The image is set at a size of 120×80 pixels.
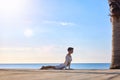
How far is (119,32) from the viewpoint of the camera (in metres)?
19.1

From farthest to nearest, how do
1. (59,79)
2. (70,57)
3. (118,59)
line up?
1. (118,59)
2. (70,57)
3. (59,79)

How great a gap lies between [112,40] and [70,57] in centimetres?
794

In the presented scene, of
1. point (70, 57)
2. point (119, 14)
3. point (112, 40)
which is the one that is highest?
point (119, 14)

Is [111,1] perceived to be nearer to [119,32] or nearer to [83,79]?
[119,32]

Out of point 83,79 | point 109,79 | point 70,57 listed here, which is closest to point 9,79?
point 83,79

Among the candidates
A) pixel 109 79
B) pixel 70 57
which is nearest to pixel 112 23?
→ pixel 70 57

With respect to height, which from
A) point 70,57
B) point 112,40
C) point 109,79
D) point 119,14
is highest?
point 119,14

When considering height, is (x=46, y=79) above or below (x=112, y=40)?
below

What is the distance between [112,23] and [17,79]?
551 inches

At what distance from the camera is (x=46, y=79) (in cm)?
588

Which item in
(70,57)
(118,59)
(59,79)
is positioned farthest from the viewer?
(118,59)

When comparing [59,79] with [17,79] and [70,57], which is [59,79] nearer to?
[17,79]

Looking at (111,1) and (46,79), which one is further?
(111,1)

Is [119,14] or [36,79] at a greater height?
[119,14]
